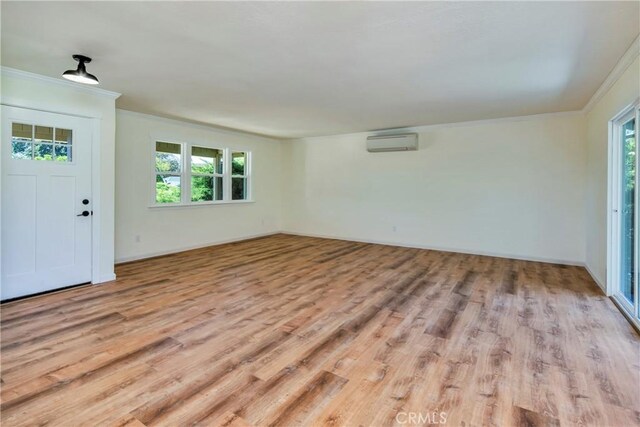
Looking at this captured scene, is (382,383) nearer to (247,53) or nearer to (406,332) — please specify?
(406,332)

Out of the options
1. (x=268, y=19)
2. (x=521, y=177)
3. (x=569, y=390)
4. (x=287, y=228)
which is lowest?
(x=569, y=390)

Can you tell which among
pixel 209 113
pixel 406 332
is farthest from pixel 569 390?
pixel 209 113

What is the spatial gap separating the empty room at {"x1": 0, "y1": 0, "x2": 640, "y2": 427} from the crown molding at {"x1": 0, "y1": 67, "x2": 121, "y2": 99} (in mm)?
29

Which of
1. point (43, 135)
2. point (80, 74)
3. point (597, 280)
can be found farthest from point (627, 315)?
point (43, 135)

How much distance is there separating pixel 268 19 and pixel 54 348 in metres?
2.90

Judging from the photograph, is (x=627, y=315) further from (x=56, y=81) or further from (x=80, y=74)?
(x=56, y=81)

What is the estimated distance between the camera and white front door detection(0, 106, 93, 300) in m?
3.30

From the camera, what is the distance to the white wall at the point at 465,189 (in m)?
5.06

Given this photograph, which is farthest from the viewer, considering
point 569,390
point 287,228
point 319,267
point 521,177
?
point 287,228

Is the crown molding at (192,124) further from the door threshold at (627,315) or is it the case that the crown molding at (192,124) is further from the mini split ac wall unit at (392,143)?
the door threshold at (627,315)

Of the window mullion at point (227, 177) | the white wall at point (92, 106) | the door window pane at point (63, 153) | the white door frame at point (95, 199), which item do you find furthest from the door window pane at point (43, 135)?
the window mullion at point (227, 177)

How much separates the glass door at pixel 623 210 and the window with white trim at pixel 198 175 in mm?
6209

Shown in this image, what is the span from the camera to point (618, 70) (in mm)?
3068

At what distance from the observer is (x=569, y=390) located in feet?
6.31
